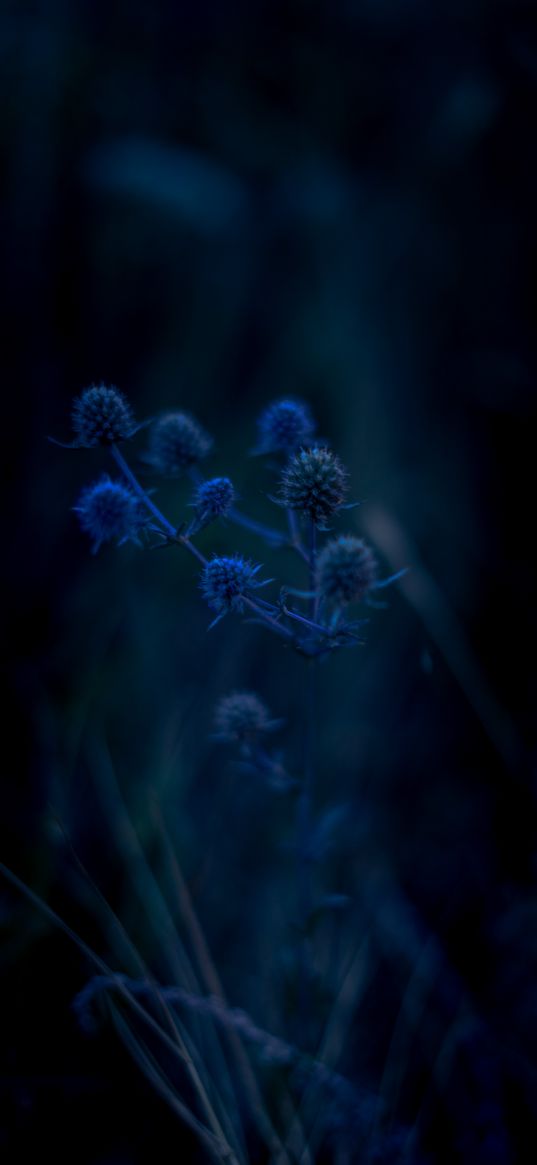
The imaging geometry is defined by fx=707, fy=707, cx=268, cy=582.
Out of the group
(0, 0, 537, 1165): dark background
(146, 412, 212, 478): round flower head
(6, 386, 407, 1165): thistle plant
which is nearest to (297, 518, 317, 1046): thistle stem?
(6, 386, 407, 1165): thistle plant

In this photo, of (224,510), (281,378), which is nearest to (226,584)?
(224,510)

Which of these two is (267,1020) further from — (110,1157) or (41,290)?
(41,290)

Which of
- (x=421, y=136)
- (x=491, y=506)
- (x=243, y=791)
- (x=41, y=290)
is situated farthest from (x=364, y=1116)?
(x=421, y=136)

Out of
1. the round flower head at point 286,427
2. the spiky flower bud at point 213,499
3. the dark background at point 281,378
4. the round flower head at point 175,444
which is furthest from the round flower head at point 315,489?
the dark background at point 281,378

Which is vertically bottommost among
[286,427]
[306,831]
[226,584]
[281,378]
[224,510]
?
[306,831]

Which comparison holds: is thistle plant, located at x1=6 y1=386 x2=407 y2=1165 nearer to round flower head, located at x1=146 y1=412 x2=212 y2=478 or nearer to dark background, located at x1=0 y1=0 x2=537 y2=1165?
round flower head, located at x1=146 y1=412 x2=212 y2=478

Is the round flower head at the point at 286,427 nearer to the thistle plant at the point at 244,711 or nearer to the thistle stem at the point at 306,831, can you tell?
the thistle plant at the point at 244,711

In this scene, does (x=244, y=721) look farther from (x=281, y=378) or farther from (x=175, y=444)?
(x=281, y=378)
